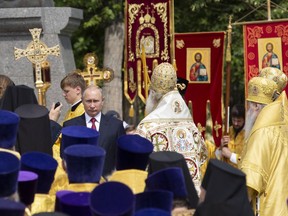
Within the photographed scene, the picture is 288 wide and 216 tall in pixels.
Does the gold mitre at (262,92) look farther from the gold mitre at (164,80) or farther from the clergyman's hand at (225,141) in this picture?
the clergyman's hand at (225,141)

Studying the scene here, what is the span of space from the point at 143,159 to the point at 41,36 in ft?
17.6

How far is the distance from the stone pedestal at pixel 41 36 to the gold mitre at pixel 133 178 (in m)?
5.52

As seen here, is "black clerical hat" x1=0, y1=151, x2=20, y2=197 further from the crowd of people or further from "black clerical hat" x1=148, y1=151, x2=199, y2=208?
"black clerical hat" x1=148, y1=151, x2=199, y2=208

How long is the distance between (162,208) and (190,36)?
347 inches

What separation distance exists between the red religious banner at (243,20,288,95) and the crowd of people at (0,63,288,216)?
1664 mm

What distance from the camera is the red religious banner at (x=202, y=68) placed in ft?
45.7

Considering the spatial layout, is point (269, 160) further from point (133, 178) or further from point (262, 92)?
point (133, 178)

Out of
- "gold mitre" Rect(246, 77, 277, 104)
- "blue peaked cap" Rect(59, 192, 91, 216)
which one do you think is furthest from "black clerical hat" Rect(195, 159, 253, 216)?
"gold mitre" Rect(246, 77, 277, 104)

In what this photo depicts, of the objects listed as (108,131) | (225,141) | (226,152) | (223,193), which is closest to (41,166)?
(223,193)

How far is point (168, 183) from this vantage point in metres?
6.15

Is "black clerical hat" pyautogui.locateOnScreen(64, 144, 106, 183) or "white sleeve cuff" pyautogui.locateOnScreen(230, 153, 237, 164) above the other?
"black clerical hat" pyautogui.locateOnScreen(64, 144, 106, 183)

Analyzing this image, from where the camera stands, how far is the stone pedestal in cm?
1198

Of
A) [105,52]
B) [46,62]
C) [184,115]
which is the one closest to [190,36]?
[46,62]

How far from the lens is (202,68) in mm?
14156
